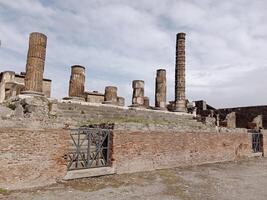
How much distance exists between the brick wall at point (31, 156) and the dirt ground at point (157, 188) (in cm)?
30

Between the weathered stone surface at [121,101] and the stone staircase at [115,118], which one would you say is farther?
the weathered stone surface at [121,101]

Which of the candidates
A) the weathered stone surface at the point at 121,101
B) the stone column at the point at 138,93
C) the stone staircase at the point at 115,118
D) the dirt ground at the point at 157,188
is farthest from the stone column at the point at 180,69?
the dirt ground at the point at 157,188

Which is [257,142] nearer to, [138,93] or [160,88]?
[160,88]

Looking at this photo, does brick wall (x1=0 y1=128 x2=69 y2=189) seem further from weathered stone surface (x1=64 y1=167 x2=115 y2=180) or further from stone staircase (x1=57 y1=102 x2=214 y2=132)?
stone staircase (x1=57 y1=102 x2=214 y2=132)

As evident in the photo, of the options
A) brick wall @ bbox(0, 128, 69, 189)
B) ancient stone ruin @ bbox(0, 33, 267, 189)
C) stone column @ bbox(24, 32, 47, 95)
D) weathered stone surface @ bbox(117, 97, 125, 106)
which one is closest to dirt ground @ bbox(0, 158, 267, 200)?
brick wall @ bbox(0, 128, 69, 189)

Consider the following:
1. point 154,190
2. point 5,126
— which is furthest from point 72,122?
point 154,190

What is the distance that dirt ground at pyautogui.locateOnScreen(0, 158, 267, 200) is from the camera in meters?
5.31

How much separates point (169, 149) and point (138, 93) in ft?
27.4

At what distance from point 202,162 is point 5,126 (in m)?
7.84

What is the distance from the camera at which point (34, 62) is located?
37.7 feet

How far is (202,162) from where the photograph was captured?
1073 centimetres

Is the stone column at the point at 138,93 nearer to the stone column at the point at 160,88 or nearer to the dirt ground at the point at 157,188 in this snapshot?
the stone column at the point at 160,88

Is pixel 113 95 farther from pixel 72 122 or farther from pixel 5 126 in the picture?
pixel 5 126

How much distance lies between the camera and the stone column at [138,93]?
17.1 meters
